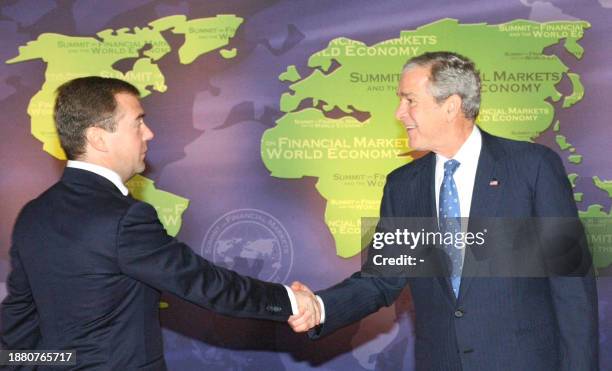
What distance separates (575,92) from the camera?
4.95 meters

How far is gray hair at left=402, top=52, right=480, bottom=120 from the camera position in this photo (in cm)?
312

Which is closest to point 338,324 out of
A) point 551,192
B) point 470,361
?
point 470,361

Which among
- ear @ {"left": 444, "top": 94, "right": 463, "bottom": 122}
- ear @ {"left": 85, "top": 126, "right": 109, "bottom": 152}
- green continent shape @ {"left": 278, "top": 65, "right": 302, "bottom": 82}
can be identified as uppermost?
green continent shape @ {"left": 278, "top": 65, "right": 302, "bottom": 82}

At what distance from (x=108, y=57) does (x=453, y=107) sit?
114 inches

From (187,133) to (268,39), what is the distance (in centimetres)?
87

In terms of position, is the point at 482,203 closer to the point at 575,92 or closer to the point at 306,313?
the point at 306,313

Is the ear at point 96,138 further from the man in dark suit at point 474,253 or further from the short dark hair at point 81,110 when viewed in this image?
the man in dark suit at point 474,253

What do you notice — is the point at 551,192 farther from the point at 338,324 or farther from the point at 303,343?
the point at 303,343

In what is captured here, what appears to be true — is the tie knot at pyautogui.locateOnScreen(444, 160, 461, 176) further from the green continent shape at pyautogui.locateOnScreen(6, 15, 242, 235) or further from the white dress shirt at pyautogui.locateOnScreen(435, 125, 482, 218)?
the green continent shape at pyautogui.locateOnScreen(6, 15, 242, 235)

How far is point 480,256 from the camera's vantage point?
288 centimetres

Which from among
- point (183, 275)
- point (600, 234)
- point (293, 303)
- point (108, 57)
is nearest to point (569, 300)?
point (293, 303)

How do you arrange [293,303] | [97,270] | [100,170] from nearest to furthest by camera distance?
1. [97,270]
2. [100,170]
3. [293,303]

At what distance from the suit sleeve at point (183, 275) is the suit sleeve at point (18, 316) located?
520 millimetres

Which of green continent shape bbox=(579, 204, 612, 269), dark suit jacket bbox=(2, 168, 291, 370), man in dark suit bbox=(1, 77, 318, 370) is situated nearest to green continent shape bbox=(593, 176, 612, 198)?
green continent shape bbox=(579, 204, 612, 269)
